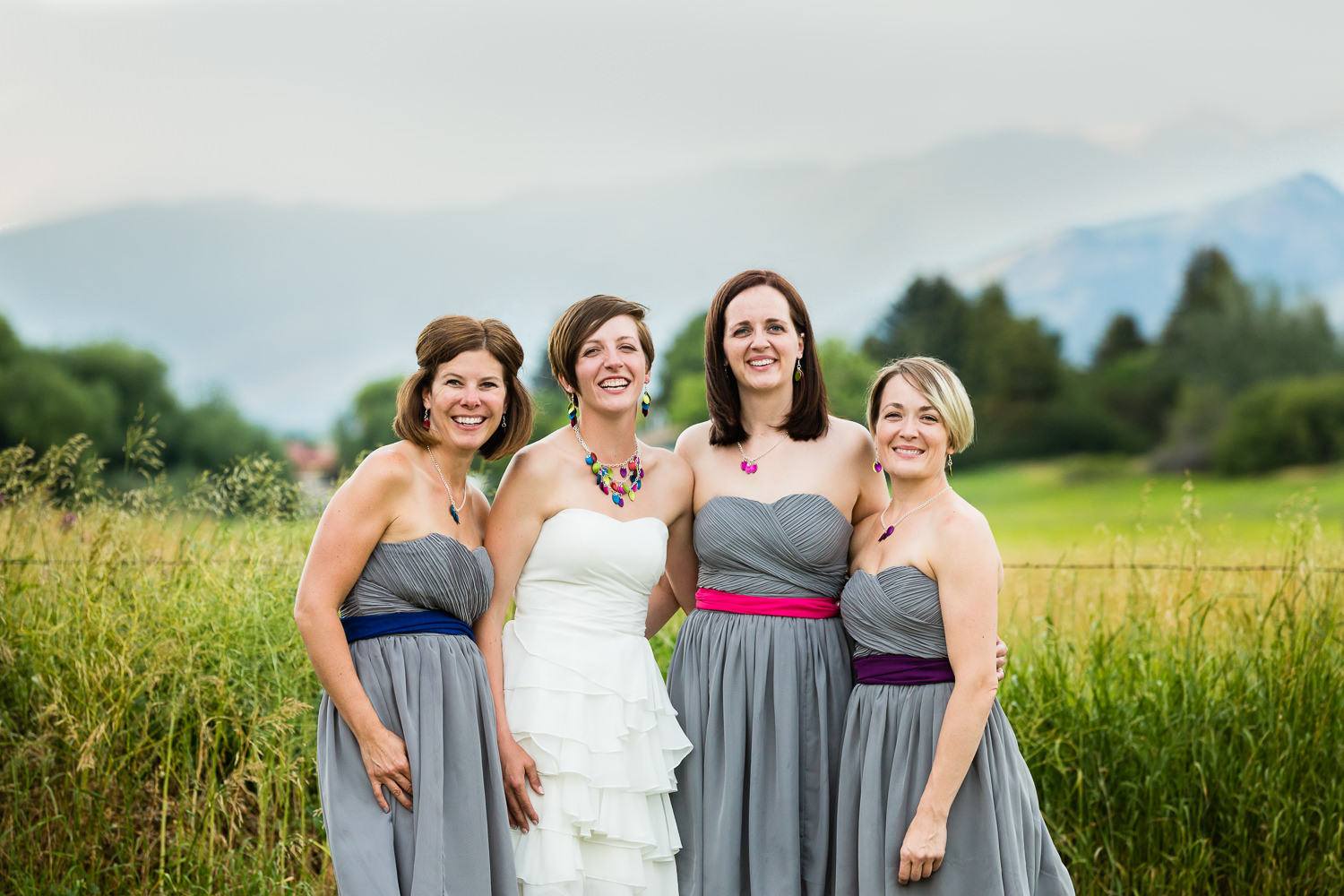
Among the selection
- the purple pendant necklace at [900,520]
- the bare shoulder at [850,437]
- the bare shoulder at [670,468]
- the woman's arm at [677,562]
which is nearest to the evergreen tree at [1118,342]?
the bare shoulder at [850,437]

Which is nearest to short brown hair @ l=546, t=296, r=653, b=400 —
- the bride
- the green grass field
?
the bride

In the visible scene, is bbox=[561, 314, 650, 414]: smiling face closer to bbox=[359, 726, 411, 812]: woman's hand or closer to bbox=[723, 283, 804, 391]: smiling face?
bbox=[723, 283, 804, 391]: smiling face

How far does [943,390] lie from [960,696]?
785 mm

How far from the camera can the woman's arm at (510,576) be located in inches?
111

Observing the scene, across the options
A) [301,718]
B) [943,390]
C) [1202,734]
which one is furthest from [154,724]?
[1202,734]

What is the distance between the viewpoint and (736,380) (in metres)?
3.34

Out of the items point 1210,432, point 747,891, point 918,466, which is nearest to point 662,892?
point 747,891

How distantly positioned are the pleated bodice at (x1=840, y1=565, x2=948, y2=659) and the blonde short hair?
15.2 inches

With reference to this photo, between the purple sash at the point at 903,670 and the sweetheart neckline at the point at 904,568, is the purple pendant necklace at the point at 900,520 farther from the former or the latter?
the purple sash at the point at 903,670

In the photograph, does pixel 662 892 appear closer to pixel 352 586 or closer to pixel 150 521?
pixel 352 586

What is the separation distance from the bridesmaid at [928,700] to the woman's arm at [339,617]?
1.18m

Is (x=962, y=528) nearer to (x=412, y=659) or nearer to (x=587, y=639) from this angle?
(x=587, y=639)

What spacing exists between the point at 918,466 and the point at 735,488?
23.0 inches

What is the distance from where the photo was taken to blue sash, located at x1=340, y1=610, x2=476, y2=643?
2730mm
